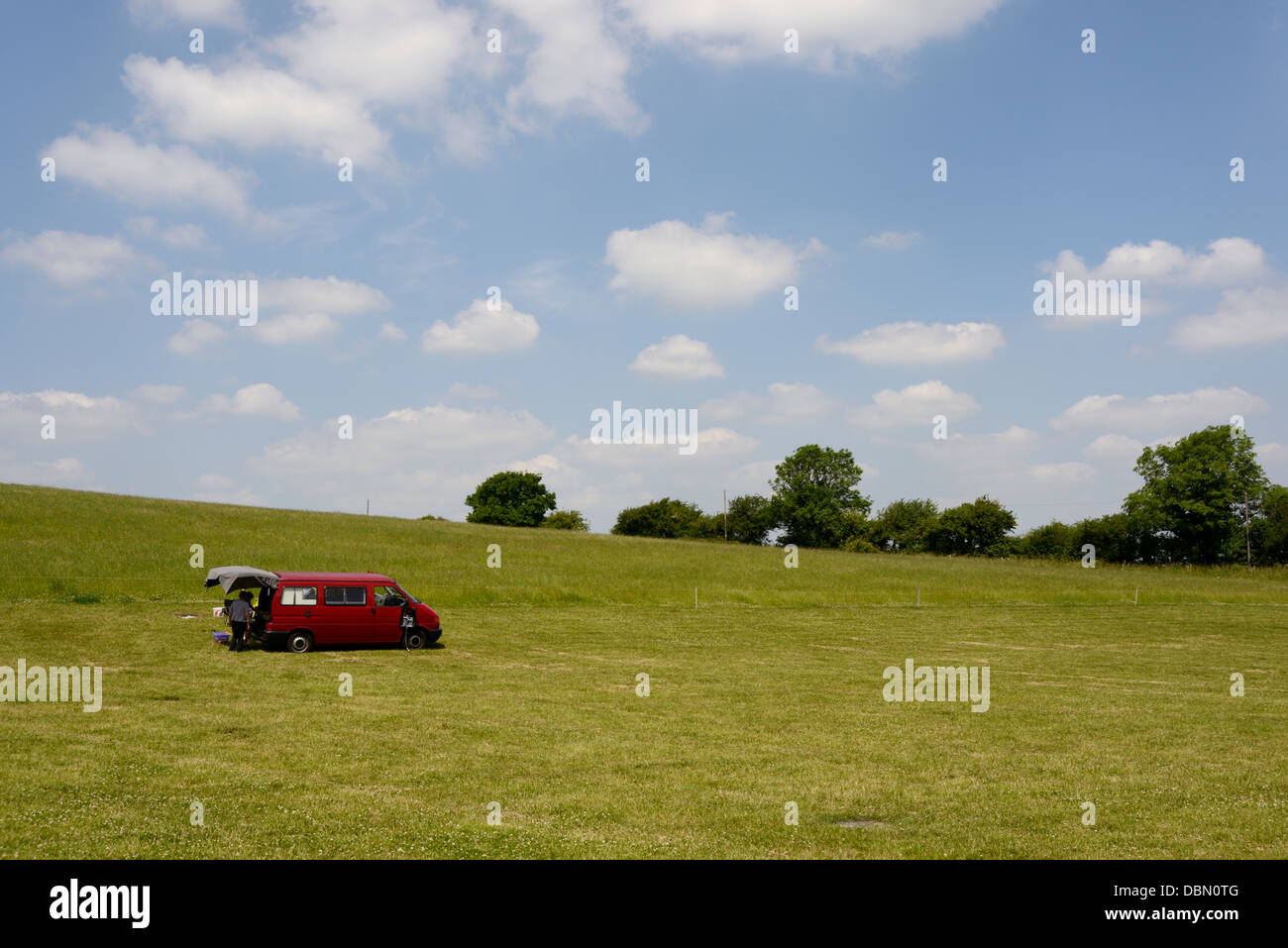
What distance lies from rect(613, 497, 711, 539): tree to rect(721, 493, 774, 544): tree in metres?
4.06

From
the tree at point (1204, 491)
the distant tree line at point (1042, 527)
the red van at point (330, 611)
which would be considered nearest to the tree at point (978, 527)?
the distant tree line at point (1042, 527)

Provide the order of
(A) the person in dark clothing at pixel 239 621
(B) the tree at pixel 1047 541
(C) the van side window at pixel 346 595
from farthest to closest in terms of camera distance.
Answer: (B) the tree at pixel 1047 541, (C) the van side window at pixel 346 595, (A) the person in dark clothing at pixel 239 621

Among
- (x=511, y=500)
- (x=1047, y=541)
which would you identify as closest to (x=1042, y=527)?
(x=1047, y=541)

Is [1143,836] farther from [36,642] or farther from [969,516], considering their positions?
[969,516]

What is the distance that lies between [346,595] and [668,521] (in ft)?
370

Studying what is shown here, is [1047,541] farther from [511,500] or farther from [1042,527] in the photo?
[511,500]

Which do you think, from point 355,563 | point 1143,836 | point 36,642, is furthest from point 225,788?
point 355,563

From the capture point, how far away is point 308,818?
914cm

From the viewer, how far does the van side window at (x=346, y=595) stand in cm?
2589

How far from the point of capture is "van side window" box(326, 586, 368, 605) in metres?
25.9

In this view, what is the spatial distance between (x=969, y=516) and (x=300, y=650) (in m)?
116

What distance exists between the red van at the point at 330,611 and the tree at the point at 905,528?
108453 millimetres

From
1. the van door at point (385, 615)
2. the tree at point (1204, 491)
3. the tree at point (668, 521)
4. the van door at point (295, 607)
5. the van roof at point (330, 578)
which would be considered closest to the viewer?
the van door at point (295, 607)

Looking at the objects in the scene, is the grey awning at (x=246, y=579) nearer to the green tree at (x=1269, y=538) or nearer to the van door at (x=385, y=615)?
the van door at (x=385, y=615)
